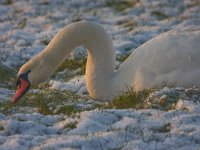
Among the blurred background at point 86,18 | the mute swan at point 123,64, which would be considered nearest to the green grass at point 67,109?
the mute swan at point 123,64

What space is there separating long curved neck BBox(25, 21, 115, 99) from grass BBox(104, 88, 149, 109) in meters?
1.00

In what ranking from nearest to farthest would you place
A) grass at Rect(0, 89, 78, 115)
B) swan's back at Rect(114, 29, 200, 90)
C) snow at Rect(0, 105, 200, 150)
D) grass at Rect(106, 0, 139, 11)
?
snow at Rect(0, 105, 200, 150) < grass at Rect(0, 89, 78, 115) < swan's back at Rect(114, 29, 200, 90) < grass at Rect(106, 0, 139, 11)

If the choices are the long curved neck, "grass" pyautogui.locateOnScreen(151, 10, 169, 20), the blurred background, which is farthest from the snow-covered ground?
"grass" pyautogui.locateOnScreen(151, 10, 169, 20)

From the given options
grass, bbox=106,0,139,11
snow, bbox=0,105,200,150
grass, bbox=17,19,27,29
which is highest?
grass, bbox=106,0,139,11

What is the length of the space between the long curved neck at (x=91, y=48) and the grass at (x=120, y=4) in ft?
25.3

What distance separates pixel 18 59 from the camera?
11.4 meters

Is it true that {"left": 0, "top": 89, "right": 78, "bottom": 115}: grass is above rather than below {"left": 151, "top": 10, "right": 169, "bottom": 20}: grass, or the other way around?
below

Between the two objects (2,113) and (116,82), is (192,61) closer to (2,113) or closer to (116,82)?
(116,82)

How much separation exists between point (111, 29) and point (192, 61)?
682 cm

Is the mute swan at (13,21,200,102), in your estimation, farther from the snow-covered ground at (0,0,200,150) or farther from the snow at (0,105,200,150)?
the snow at (0,105,200,150)

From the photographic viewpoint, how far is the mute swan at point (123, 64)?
293 inches

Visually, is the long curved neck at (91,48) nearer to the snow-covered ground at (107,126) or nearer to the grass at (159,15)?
the snow-covered ground at (107,126)

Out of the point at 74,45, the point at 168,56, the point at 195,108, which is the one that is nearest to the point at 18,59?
the point at 74,45

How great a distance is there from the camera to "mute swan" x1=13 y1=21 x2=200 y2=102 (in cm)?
745
